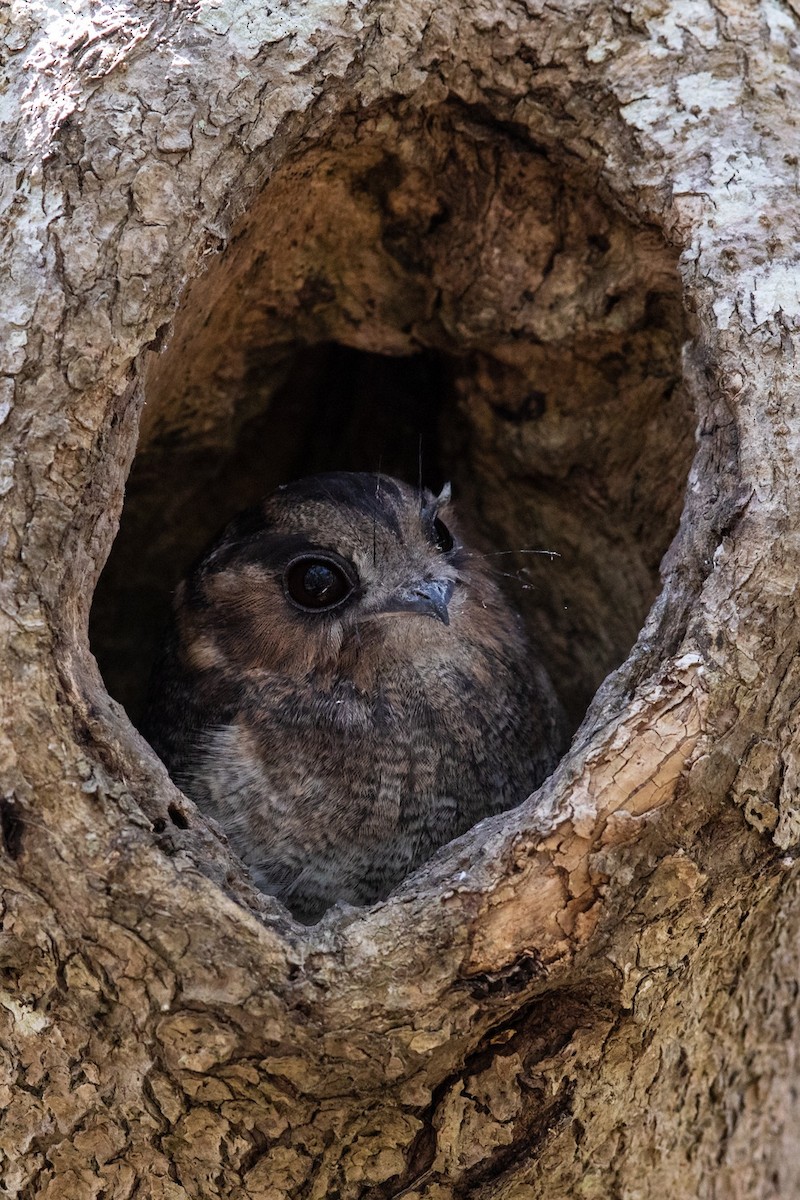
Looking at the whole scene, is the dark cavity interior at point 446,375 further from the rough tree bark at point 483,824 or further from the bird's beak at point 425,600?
the bird's beak at point 425,600

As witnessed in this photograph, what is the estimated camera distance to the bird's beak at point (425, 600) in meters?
3.13

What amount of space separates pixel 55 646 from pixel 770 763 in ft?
5.29

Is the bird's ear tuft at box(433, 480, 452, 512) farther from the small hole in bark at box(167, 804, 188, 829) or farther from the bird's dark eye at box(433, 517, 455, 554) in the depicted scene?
the small hole in bark at box(167, 804, 188, 829)

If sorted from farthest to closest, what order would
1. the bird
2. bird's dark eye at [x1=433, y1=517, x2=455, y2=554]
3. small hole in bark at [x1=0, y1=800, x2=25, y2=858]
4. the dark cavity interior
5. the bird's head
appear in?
bird's dark eye at [x1=433, y1=517, x2=455, y2=554], the dark cavity interior, the bird's head, the bird, small hole in bark at [x1=0, y1=800, x2=25, y2=858]

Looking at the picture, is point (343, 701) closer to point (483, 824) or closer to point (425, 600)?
point (425, 600)

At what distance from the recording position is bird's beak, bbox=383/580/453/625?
10.3ft

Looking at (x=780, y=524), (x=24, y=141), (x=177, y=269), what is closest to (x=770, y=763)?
(x=780, y=524)

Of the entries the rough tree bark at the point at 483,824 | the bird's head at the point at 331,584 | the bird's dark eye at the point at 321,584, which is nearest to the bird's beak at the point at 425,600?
the bird's head at the point at 331,584

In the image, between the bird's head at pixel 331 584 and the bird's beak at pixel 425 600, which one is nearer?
the bird's beak at pixel 425 600

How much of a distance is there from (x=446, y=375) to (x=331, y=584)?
4.52 feet

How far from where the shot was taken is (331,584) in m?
3.37

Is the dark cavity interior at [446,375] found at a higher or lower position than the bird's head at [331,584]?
higher

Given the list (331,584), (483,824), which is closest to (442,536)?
(331,584)

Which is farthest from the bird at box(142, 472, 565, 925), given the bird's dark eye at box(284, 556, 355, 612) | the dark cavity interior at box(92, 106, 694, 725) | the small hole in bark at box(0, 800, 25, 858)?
the small hole in bark at box(0, 800, 25, 858)
